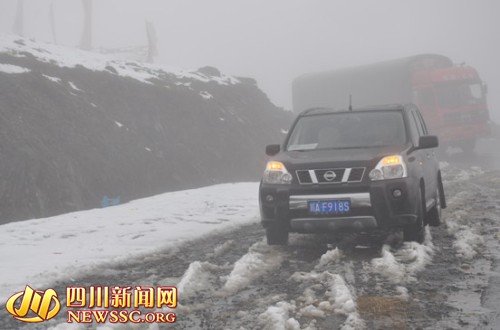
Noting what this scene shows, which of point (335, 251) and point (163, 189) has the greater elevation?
point (335, 251)

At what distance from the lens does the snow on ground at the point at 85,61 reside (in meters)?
14.7

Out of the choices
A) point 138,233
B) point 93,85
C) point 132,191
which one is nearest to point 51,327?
point 138,233

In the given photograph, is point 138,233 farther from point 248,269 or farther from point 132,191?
point 132,191

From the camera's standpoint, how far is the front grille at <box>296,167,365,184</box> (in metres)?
5.64

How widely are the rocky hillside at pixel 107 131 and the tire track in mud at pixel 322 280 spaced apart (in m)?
4.57

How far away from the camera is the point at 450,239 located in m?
6.35

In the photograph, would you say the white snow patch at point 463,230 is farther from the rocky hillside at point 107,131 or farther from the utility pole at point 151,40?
the utility pole at point 151,40

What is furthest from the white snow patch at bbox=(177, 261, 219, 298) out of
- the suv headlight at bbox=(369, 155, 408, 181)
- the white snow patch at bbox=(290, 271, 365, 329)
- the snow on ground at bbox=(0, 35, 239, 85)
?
the snow on ground at bbox=(0, 35, 239, 85)

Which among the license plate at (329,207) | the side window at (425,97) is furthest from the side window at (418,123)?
the side window at (425,97)

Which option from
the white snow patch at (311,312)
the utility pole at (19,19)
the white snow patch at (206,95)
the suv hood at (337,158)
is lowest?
the white snow patch at (311,312)

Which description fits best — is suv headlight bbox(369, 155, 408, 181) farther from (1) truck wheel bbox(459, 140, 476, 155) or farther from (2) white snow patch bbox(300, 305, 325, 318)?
(1) truck wheel bbox(459, 140, 476, 155)

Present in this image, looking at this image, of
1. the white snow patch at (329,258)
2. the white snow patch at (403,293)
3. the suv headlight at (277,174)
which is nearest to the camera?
the white snow patch at (403,293)

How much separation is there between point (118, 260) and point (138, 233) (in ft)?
5.25

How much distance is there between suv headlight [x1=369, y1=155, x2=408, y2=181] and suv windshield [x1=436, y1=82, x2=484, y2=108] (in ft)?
59.7
